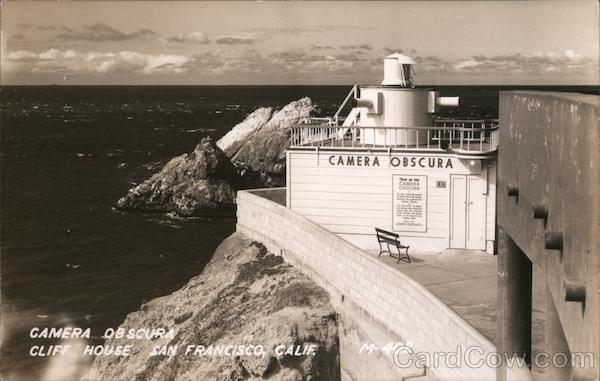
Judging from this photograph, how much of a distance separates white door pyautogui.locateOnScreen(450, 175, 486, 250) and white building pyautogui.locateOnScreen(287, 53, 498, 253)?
29mm

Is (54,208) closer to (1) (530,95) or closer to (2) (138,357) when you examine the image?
(2) (138,357)

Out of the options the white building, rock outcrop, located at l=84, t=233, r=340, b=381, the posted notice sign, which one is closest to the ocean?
rock outcrop, located at l=84, t=233, r=340, b=381

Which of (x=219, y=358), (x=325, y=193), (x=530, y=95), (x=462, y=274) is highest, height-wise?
(x=530, y=95)

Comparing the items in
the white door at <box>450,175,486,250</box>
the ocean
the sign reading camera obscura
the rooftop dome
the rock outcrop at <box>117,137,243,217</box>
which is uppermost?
Result: the rooftop dome

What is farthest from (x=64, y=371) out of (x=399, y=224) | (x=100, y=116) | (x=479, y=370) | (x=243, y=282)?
(x=100, y=116)

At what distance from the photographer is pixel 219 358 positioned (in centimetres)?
1834

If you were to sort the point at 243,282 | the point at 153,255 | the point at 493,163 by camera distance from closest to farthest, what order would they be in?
the point at 493,163
the point at 243,282
the point at 153,255

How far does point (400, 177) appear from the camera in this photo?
22.6 meters

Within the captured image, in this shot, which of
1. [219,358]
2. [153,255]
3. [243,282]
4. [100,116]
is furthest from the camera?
[100,116]

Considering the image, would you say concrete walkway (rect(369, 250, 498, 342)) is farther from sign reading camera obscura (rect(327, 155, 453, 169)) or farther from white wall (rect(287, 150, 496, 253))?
sign reading camera obscura (rect(327, 155, 453, 169))

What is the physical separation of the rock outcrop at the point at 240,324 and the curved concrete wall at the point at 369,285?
0.60 metres

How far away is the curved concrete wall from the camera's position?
1270cm

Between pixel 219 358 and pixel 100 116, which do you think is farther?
pixel 100 116

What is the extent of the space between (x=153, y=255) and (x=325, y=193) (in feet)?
56.4
